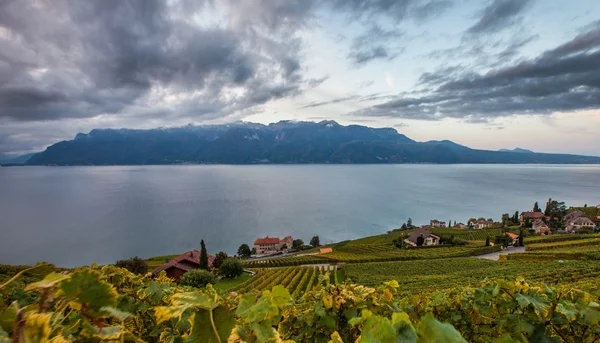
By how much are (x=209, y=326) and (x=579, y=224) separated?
A: 9501 cm

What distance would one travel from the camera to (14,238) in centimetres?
5934

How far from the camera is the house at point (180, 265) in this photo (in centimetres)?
3269

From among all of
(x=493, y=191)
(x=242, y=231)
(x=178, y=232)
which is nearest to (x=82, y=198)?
(x=178, y=232)

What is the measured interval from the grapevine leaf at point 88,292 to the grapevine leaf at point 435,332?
0.95 m

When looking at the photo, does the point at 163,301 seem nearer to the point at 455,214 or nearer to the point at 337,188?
the point at 455,214

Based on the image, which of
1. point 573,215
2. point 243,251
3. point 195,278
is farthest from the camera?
point 573,215

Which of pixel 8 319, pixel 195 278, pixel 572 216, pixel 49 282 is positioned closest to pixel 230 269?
pixel 195 278

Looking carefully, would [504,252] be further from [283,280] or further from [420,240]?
[283,280]

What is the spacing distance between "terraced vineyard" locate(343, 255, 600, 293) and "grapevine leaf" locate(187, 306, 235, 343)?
17689mm

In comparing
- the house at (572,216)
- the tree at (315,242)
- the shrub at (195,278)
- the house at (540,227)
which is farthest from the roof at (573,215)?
the shrub at (195,278)

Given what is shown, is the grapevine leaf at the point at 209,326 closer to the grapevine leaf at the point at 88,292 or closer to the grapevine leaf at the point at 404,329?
the grapevine leaf at the point at 88,292

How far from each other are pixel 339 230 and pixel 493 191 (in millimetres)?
112079

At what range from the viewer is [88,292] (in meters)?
0.81

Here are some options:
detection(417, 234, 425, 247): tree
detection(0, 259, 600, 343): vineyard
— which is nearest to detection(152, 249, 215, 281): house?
detection(0, 259, 600, 343): vineyard
